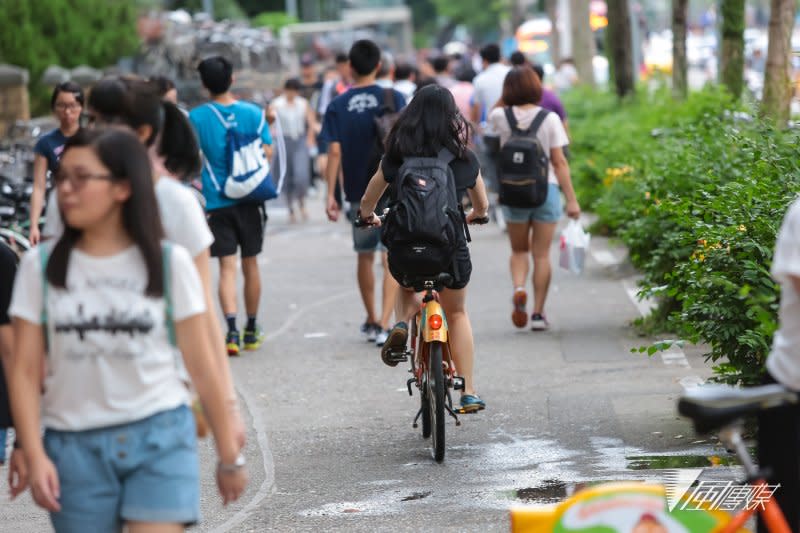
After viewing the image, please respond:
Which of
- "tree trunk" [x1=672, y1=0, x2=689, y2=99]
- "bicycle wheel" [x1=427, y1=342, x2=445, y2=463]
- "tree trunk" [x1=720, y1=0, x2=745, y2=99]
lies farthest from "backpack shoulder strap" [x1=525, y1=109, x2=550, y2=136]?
"tree trunk" [x1=672, y1=0, x2=689, y2=99]

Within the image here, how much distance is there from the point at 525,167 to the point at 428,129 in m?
3.19

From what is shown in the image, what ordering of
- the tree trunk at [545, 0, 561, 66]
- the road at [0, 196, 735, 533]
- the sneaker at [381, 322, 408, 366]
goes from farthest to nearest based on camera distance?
the tree trunk at [545, 0, 561, 66]
the sneaker at [381, 322, 408, 366]
the road at [0, 196, 735, 533]

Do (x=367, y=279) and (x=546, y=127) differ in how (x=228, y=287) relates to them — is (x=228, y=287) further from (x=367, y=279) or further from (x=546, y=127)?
(x=546, y=127)

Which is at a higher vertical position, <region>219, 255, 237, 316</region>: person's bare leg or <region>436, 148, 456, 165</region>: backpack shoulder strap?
<region>436, 148, 456, 165</region>: backpack shoulder strap

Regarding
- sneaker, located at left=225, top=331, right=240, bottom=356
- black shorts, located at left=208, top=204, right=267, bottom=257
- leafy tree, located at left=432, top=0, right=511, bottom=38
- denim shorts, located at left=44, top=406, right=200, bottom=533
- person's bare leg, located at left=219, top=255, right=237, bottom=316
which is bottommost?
leafy tree, located at left=432, top=0, right=511, bottom=38

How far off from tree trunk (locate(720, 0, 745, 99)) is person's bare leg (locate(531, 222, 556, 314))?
4772 millimetres

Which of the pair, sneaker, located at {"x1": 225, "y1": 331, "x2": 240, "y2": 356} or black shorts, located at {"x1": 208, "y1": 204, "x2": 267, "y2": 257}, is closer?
black shorts, located at {"x1": 208, "y1": 204, "x2": 267, "y2": 257}

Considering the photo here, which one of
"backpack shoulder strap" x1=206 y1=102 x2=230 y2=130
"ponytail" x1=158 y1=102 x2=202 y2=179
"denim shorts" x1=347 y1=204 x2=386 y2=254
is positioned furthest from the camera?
"denim shorts" x1=347 y1=204 x2=386 y2=254

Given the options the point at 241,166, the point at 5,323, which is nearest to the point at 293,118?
the point at 241,166

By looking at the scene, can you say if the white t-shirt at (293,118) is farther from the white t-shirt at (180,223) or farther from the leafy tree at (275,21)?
the leafy tree at (275,21)

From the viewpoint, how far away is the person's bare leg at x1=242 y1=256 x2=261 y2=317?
10688mm

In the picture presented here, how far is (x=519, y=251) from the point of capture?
1112 centimetres

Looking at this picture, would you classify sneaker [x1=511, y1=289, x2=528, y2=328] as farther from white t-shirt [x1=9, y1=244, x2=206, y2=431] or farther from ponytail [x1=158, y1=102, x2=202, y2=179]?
white t-shirt [x1=9, y1=244, x2=206, y2=431]

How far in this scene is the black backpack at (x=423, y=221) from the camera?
7.21 m
